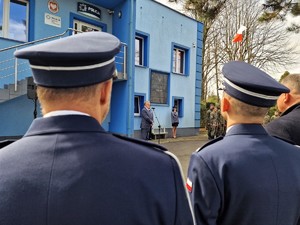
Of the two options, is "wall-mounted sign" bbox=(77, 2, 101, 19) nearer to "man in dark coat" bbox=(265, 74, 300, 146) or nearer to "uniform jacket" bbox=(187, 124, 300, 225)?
"man in dark coat" bbox=(265, 74, 300, 146)

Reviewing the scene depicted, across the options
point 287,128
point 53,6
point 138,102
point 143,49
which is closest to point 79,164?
point 287,128

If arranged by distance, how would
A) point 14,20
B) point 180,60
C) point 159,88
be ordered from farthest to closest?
point 180,60 < point 159,88 < point 14,20

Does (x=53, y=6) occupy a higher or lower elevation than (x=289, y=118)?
higher

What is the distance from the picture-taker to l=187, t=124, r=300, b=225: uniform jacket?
1.76 meters

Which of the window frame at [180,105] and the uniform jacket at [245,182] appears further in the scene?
the window frame at [180,105]

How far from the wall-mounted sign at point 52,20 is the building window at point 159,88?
513 cm

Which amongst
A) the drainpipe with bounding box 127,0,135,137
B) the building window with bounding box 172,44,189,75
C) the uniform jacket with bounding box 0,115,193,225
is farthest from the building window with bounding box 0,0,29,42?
the uniform jacket with bounding box 0,115,193,225

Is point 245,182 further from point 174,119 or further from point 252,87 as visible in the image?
point 174,119

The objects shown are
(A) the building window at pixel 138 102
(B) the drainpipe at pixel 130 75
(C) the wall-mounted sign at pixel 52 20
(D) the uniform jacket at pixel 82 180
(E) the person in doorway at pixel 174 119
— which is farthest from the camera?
(E) the person in doorway at pixel 174 119

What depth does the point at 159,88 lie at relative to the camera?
15602 mm

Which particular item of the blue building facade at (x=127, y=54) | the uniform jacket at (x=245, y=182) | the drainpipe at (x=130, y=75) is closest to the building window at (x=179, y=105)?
the blue building facade at (x=127, y=54)

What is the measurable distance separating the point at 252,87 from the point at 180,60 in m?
15.9

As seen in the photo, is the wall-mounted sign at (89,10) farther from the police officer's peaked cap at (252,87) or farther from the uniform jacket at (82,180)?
the uniform jacket at (82,180)

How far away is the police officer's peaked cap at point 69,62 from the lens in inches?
45.9
